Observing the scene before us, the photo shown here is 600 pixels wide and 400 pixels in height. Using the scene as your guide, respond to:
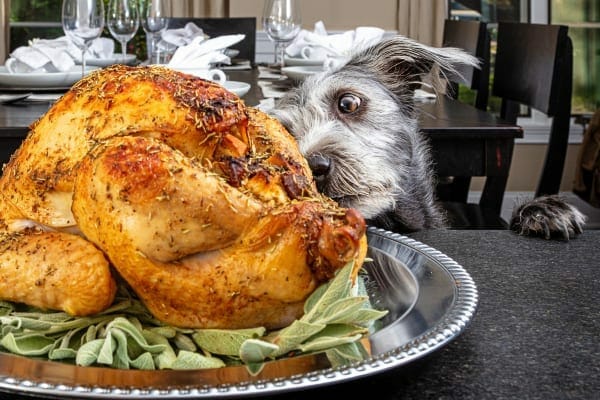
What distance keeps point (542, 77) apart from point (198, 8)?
2760 millimetres

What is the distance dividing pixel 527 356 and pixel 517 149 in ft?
15.1

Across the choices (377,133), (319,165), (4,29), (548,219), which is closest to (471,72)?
(377,133)

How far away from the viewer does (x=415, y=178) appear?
1.73 metres

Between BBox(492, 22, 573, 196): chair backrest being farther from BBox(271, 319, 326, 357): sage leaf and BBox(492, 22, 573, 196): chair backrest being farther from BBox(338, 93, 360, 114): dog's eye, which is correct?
BBox(271, 319, 326, 357): sage leaf

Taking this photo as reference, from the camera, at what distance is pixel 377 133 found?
5.62 ft

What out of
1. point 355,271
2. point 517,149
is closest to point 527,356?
point 355,271

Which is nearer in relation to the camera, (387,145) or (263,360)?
(263,360)

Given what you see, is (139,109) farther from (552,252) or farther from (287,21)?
(287,21)

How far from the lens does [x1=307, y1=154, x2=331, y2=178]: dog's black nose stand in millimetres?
1429

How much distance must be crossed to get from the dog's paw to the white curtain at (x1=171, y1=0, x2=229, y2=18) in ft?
11.9

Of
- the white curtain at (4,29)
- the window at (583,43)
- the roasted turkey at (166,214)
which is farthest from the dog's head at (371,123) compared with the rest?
the window at (583,43)

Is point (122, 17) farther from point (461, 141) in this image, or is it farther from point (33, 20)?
point (33, 20)

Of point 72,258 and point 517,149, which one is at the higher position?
point 72,258

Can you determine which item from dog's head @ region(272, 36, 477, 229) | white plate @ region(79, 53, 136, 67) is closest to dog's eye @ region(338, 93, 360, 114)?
dog's head @ region(272, 36, 477, 229)
